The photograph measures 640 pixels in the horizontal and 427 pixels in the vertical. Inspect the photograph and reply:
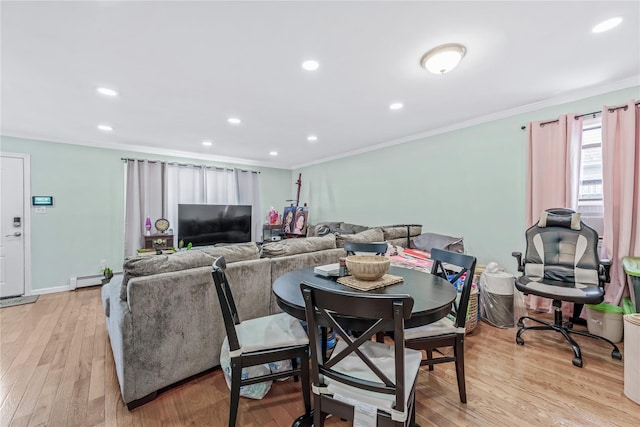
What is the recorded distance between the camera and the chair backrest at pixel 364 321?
3.25 feet

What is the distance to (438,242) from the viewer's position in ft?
12.1

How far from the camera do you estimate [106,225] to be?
4.59 m

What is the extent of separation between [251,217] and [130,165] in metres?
2.41

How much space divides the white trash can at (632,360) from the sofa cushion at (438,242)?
5.82 ft

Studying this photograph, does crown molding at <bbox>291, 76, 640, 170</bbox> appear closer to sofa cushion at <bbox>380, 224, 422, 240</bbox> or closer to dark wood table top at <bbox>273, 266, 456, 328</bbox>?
sofa cushion at <bbox>380, 224, 422, 240</bbox>

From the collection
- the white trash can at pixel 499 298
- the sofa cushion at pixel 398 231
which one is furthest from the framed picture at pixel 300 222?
the white trash can at pixel 499 298

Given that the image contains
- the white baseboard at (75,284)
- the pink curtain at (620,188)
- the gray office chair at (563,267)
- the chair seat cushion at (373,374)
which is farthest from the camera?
the white baseboard at (75,284)

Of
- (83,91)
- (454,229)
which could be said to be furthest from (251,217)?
(454,229)

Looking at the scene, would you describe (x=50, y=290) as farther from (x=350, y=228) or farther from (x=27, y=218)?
(x=350, y=228)

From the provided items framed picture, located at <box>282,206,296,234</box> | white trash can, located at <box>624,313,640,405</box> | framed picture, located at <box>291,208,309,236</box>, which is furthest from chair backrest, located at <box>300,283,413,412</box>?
framed picture, located at <box>282,206,296,234</box>

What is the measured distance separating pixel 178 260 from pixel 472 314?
107 inches

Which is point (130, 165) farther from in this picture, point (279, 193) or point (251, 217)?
point (279, 193)

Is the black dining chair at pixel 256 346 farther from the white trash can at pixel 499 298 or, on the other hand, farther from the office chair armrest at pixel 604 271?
the office chair armrest at pixel 604 271

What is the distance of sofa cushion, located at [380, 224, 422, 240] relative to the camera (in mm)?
3697
